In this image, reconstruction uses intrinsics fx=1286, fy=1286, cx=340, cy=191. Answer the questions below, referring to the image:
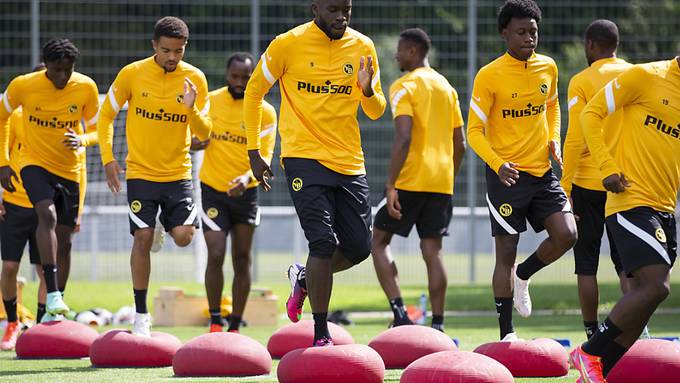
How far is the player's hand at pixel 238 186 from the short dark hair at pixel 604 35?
3.40 m

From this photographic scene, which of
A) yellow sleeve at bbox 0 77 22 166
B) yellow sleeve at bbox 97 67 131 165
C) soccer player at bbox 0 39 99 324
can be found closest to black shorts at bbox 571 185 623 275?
yellow sleeve at bbox 97 67 131 165

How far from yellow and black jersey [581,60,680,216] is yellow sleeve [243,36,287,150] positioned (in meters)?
2.27

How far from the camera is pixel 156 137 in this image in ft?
34.6

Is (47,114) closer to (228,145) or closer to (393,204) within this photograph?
(228,145)

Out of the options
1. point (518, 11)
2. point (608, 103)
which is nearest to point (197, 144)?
point (518, 11)

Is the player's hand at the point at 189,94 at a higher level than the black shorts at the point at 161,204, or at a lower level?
higher

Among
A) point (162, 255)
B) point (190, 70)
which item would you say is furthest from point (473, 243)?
point (190, 70)

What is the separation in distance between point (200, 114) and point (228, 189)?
128cm

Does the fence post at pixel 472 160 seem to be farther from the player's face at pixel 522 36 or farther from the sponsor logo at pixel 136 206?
the player's face at pixel 522 36

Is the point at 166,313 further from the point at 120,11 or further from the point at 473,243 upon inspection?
the point at 120,11

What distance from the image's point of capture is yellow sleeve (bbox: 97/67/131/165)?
10.5 m

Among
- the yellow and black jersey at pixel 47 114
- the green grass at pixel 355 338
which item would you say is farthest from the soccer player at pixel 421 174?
the yellow and black jersey at pixel 47 114

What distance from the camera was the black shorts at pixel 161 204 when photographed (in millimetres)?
10344

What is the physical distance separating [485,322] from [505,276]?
5482 mm
